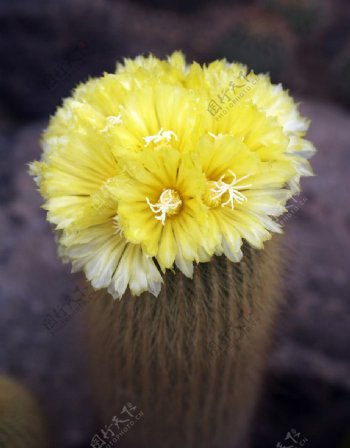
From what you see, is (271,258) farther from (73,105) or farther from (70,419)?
(70,419)

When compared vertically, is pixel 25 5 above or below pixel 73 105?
above

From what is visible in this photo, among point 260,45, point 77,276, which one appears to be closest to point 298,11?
point 260,45

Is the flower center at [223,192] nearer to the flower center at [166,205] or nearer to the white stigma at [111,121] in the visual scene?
the flower center at [166,205]

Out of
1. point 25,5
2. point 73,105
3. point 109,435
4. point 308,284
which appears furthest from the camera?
point 25,5

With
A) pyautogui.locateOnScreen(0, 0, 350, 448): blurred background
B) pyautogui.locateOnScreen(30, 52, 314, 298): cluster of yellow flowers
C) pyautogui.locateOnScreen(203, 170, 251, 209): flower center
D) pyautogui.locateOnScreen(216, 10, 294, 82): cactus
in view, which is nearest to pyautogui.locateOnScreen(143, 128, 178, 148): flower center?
pyautogui.locateOnScreen(30, 52, 314, 298): cluster of yellow flowers

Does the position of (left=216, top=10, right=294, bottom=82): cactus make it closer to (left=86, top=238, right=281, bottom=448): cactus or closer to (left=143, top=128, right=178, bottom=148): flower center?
(left=86, top=238, right=281, bottom=448): cactus

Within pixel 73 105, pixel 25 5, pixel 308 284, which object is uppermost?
pixel 25 5

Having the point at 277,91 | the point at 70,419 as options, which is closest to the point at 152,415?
the point at 70,419

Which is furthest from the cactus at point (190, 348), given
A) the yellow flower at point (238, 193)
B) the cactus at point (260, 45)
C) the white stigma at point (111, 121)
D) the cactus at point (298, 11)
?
the cactus at point (298, 11)
